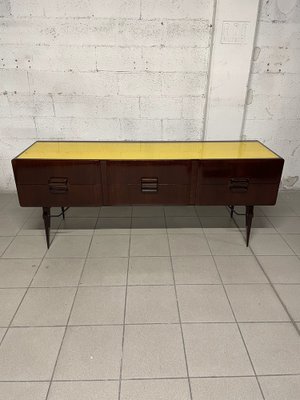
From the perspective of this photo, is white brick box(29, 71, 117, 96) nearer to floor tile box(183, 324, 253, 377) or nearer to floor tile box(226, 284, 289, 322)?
floor tile box(226, 284, 289, 322)

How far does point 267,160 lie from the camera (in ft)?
6.30

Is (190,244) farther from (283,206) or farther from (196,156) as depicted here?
(283,206)

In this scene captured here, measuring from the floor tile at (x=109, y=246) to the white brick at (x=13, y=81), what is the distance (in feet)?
5.74

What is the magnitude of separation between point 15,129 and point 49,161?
4.75 feet

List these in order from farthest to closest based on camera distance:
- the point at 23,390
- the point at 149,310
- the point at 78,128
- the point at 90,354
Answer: the point at 78,128 → the point at 149,310 → the point at 90,354 → the point at 23,390

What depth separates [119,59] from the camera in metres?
2.75

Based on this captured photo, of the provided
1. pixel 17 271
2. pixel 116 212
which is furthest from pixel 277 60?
pixel 17 271

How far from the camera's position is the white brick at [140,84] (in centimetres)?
282

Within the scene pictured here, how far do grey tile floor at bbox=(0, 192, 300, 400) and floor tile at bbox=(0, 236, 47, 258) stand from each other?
13 millimetres

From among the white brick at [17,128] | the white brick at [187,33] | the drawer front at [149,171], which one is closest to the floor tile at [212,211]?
the drawer front at [149,171]

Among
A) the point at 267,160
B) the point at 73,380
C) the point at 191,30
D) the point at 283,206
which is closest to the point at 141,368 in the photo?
the point at 73,380

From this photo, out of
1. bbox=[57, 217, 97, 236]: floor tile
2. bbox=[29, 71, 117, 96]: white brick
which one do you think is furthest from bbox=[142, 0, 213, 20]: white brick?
bbox=[57, 217, 97, 236]: floor tile

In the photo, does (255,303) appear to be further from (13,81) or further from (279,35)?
(13,81)

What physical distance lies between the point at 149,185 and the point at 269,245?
1.16m
